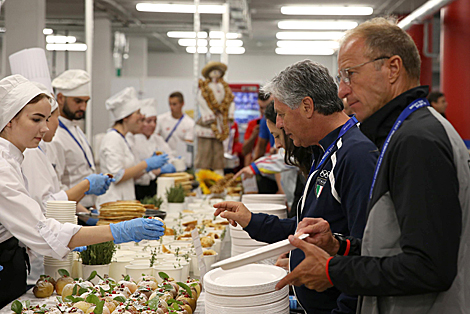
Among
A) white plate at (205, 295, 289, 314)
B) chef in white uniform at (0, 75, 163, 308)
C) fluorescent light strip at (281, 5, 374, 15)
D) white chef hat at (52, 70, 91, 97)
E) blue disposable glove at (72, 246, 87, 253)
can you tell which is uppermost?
fluorescent light strip at (281, 5, 374, 15)

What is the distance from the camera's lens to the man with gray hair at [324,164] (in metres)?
1.46

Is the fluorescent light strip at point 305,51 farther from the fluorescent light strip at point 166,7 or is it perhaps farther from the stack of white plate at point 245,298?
the stack of white plate at point 245,298

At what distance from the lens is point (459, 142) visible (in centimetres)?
111

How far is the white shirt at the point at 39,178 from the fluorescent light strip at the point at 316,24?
32.2 feet

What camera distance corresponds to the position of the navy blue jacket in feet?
4.74

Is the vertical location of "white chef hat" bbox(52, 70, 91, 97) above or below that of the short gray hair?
above

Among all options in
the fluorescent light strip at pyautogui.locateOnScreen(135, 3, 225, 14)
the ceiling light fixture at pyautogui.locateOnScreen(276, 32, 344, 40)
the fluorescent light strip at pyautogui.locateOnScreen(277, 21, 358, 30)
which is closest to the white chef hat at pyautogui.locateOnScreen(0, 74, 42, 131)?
the fluorescent light strip at pyautogui.locateOnScreen(135, 3, 225, 14)

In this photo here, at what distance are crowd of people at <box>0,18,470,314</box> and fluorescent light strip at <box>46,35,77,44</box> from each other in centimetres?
173

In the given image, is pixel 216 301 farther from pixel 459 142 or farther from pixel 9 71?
pixel 9 71

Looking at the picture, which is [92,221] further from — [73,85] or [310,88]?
[310,88]

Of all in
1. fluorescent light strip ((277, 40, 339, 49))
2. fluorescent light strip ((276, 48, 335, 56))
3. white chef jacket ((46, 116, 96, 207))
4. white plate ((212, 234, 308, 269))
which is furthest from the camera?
fluorescent light strip ((276, 48, 335, 56))

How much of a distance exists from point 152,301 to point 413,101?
96 cm

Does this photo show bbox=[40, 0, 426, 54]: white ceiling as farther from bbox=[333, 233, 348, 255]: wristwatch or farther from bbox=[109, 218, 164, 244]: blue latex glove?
bbox=[333, 233, 348, 255]: wristwatch

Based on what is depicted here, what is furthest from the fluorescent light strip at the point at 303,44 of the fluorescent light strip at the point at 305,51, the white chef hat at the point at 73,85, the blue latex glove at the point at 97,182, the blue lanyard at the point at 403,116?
the blue lanyard at the point at 403,116
